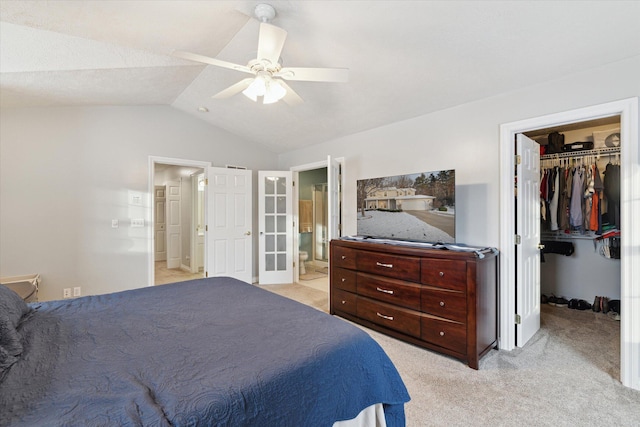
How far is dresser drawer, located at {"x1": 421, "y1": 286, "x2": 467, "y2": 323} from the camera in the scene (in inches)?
94.7

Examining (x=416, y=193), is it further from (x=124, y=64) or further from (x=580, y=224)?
(x=124, y=64)

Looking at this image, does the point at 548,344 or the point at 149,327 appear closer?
the point at 149,327

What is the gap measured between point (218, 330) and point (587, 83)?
3.14 meters

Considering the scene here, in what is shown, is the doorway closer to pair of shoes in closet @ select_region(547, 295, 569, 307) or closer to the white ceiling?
the white ceiling

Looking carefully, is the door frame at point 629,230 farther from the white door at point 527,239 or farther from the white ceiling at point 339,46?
the white door at point 527,239

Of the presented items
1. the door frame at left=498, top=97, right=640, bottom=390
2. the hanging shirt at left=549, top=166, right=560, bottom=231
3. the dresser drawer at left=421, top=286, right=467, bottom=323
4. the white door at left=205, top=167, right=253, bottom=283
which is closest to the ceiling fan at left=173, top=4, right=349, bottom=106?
the dresser drawer at left=421, top=286, right=467, bottom=323

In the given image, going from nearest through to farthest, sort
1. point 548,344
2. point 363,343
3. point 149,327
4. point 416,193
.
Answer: point 363,343
point 149,327
point 548,344
point 416,193

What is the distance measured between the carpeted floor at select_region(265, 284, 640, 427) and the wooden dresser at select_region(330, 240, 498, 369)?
16 cm

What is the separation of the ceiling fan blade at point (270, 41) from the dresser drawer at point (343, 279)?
2273 millimetres

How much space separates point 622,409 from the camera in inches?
73.4

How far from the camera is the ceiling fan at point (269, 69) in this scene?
5.85 ft

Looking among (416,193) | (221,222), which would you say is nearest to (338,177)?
(416,193)

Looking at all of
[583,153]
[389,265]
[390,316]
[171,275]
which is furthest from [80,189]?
[583,153]

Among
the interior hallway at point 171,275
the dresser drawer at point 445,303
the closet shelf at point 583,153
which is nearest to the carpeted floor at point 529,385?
the dresser drawer at point 445,303
